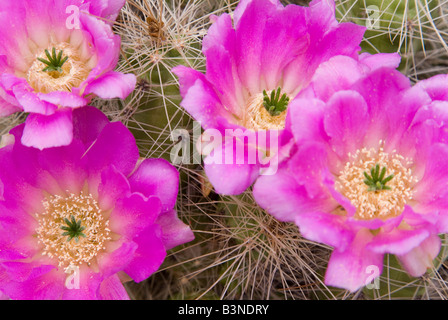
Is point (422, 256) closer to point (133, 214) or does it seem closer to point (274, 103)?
point (274, 103)

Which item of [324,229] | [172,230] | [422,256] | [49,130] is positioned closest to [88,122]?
[49,130]

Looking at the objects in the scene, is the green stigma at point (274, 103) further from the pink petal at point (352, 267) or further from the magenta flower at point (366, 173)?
the pink petal at point (352, 267)

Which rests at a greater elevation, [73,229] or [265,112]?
[265,112]

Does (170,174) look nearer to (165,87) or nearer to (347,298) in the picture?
(165,87)

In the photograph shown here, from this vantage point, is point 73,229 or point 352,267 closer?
point 352,267

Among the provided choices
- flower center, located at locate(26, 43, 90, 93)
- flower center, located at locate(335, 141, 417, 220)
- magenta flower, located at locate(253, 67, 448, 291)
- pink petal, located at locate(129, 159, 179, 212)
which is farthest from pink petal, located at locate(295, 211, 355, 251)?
flower center, located at locate(26, 43, 90, 93)

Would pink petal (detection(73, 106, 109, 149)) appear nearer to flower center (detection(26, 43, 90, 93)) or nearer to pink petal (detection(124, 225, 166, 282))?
flower center (detection(26, 43, 90, 93))

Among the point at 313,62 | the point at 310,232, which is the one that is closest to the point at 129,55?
the point at 313,62
